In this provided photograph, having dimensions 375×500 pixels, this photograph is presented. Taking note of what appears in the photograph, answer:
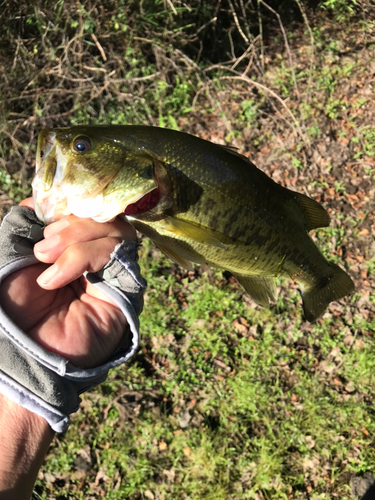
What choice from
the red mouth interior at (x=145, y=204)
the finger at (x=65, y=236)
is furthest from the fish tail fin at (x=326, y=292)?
the finger at (x=65, y=236)

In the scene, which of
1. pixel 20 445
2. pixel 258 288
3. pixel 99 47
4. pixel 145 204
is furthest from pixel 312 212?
pixel 99 47

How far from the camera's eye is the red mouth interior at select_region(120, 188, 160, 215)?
6.34 ft

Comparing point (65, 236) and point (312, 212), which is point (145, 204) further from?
point (312, 212)

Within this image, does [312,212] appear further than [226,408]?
No

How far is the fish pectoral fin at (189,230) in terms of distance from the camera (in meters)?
1.99

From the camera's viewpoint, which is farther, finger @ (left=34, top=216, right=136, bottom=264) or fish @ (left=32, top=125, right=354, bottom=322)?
finger @ (left=34, top=216, right=136, bottom=264)

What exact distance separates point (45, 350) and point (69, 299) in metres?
0.47

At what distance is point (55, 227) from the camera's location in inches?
78.0

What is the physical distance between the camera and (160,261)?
455 cm

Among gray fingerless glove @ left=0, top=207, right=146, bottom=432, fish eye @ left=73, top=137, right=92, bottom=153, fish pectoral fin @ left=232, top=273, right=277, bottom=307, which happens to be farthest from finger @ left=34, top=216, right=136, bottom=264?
fish pectoral fin @ left=232, top=273, right=277, bottom=307

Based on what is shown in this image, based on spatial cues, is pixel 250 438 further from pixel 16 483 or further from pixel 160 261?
pixel 16 483

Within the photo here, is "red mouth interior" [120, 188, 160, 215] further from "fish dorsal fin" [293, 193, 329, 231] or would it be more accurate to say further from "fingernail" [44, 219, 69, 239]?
"fish dorsal fin" [293, 193, 329, 231]

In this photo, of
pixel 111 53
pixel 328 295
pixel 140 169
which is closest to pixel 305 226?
pixel 328 295

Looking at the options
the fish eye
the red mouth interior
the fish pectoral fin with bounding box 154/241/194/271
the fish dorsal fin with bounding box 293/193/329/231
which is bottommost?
the fish pectoral fin with bounding box 154/241/194/271
